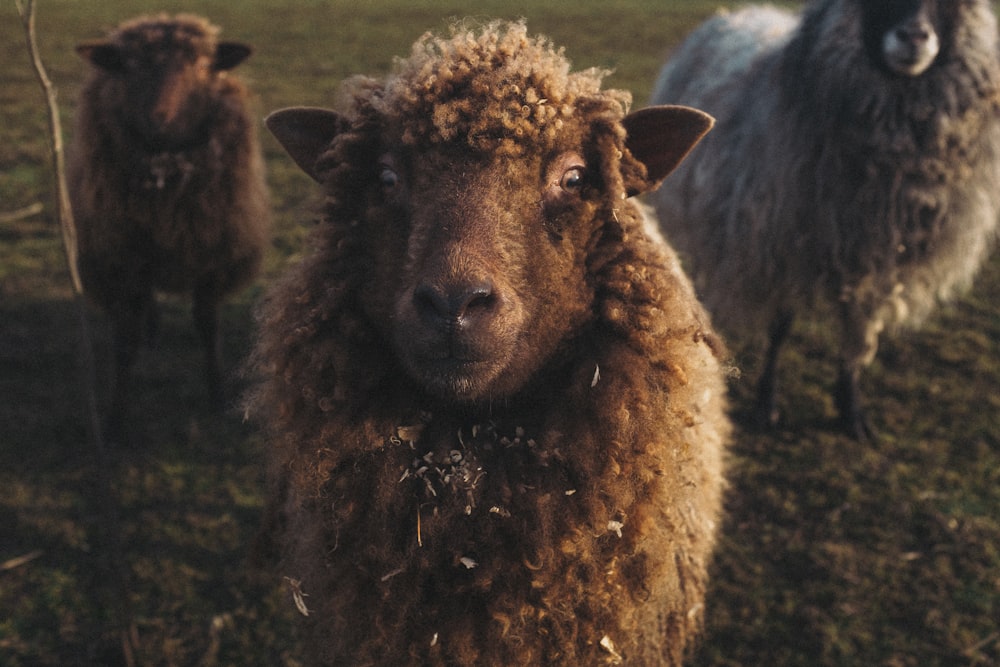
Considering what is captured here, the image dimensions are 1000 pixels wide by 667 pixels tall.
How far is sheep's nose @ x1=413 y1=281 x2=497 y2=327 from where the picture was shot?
1.58 m

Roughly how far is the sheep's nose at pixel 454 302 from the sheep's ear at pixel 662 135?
58cm

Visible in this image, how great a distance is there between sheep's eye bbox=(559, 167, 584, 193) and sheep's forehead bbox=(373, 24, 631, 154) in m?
0.09

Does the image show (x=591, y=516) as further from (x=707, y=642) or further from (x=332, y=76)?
(x=332, y=76)

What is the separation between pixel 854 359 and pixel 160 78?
4172 millimetres

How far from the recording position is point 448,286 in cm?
159

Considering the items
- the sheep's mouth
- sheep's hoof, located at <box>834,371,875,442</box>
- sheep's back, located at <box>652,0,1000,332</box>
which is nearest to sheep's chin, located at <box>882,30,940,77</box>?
sheep's back, located at <box>652,0,1000,332</box>

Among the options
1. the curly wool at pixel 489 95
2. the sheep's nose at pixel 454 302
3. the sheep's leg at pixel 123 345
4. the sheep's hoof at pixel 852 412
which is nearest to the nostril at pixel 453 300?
the sheep's nose at pixel 454 302

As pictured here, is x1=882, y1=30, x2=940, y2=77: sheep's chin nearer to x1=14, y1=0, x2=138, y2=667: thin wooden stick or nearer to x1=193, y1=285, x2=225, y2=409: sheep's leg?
x1=14, y1=0, x2=138, y2=667: thin wooden stick

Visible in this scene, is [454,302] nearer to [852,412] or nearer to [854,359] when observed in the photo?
[854,359]

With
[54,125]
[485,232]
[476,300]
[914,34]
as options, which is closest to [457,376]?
[476,300]

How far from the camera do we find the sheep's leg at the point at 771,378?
4625mm

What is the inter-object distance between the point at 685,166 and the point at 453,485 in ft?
12.2

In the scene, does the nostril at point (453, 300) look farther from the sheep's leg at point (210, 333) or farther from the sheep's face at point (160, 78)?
the sheep's leg at point (210, 333)

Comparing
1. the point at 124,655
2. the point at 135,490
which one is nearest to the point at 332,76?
the point at 135,490
